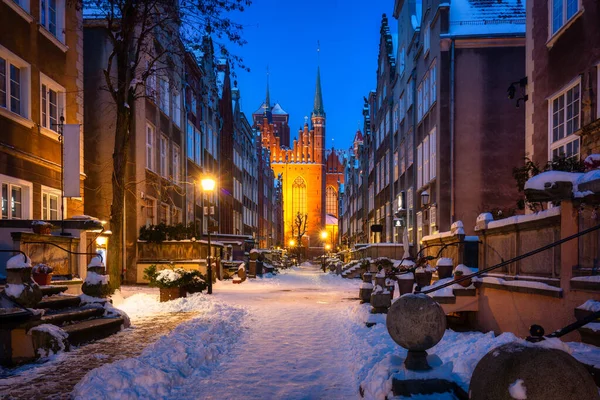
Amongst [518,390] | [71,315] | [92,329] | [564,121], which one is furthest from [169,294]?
[518,390]

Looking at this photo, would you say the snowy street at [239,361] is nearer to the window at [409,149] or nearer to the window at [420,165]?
the window at [420,165]

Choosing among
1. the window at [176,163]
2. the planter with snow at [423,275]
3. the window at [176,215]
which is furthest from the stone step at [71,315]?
the window at [176,163]

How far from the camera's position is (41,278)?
10.1 m

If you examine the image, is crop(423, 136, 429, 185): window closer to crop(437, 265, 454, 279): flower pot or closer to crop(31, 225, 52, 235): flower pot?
crop(437, 265, 454, 279): flower pot

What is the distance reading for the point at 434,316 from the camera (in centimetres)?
Result: 548

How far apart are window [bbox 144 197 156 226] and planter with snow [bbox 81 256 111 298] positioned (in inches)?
471

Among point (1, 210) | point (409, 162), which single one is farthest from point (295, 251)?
point (1, 210)

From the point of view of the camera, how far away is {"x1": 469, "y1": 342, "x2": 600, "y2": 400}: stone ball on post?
322 cm

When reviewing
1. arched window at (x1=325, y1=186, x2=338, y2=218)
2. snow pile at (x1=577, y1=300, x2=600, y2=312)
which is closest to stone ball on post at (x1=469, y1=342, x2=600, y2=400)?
snow pile at (x1=577, y1=300, x2=600, y2=312)

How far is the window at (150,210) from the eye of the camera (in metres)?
22.7

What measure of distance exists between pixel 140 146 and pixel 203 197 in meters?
12.8

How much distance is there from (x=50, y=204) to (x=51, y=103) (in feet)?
10.3

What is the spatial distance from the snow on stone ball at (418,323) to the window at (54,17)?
46.7ft

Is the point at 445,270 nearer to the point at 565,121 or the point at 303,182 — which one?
→ the point at 565,121
